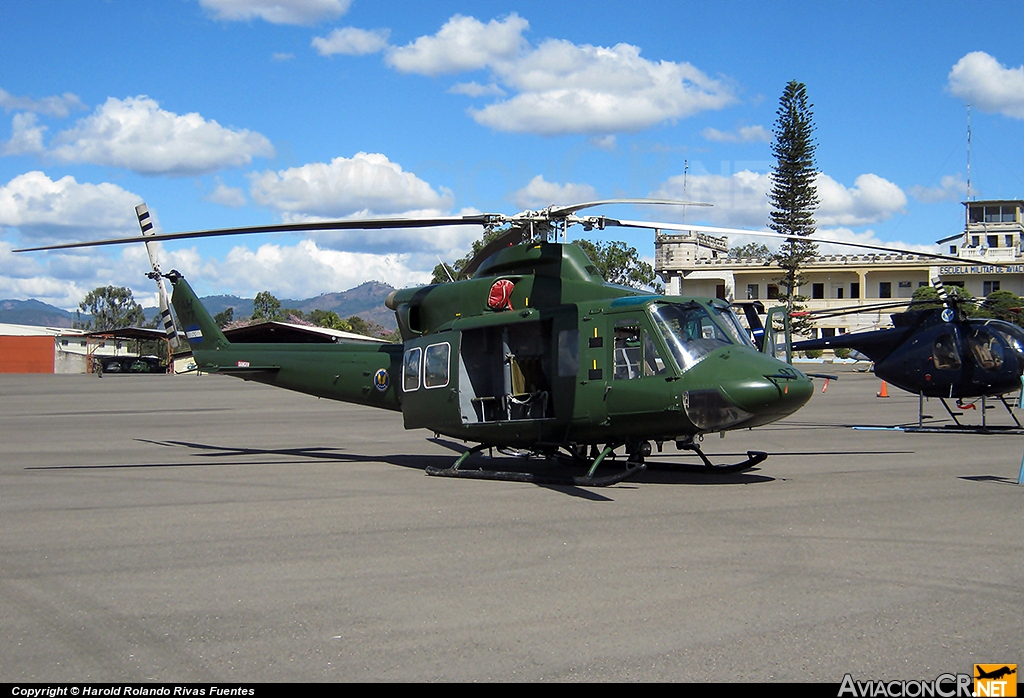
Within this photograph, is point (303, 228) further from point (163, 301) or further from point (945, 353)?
point (945, 353)

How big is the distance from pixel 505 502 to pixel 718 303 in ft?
12.3

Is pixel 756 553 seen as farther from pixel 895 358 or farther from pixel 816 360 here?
pixel 816 360

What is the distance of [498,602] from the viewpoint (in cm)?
579

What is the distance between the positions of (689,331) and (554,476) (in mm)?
2509

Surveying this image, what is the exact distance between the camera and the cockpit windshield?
10234mm

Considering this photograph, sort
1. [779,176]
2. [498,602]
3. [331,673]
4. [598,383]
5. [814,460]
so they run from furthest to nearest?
1. [779,176]
2. [814,460]
3. [598,383]
4. [498,602]
5. [331,673]

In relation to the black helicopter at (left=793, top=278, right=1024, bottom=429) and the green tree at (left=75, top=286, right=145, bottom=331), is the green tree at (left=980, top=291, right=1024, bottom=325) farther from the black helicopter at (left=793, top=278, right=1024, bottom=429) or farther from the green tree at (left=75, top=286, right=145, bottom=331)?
the green tree at (left=75, top=286, right=145, bottom=331)

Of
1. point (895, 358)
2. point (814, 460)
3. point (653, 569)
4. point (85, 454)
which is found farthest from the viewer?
point (895, 358)

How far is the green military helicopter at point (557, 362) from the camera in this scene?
9961 millimetres

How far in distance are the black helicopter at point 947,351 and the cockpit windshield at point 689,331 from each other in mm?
7657

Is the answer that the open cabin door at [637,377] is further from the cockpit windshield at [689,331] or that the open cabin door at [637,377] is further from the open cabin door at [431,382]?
the open cabin door at [431,382]

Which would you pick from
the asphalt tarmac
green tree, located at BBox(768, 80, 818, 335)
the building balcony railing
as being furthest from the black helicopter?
the building balcony railing

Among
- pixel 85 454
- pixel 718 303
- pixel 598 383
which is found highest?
pixel 718 303

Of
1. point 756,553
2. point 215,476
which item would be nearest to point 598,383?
point 756,553
